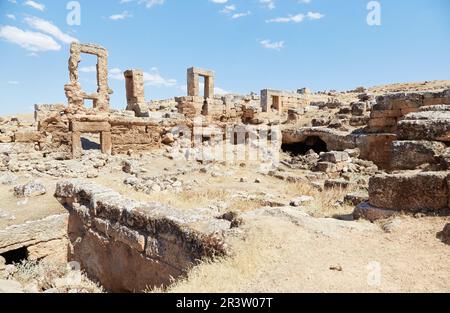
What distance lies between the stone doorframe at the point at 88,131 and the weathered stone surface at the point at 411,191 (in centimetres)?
1005

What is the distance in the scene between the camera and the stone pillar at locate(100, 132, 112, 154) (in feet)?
38.6

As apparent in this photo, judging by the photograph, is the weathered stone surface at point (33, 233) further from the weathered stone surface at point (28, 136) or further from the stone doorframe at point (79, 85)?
the stone doorframe at point (79, 85)

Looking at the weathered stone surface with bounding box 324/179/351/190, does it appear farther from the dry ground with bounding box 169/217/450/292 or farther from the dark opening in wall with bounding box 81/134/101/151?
the dark opening in wall with bounding box 81/134/101/151

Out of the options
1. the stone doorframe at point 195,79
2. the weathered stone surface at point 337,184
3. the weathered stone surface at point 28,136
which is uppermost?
the stone doorframe at point 195,79

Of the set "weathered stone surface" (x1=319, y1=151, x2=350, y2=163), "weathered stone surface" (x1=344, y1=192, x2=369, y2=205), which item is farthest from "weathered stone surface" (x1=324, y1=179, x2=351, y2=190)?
"weathered stone surface" (x1=319, y1=151, x2=350, y2=163)

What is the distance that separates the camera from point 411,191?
3.69 metres

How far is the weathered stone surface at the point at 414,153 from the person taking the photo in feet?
13.8

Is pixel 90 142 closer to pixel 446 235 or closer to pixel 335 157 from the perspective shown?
pixel 335 157

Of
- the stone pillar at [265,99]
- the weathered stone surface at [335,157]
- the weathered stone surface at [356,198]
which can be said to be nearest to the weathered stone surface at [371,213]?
the weathered stone surface at [356,198]

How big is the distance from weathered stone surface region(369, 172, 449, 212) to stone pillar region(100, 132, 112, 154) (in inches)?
398

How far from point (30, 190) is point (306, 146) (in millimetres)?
10938

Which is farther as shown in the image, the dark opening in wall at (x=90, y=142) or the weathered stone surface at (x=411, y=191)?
the dark opening in wall at (x=90, y=142)

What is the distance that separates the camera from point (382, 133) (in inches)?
431
